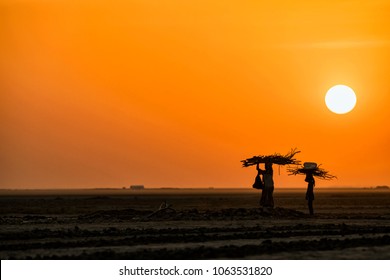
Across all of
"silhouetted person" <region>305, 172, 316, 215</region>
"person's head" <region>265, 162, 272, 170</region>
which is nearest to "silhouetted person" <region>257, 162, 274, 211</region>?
"person's head" <region>265, 162, 272, 170</region>

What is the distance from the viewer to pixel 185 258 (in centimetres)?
2138

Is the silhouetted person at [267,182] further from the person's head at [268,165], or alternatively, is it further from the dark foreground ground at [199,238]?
the dark foreground ground at [199,238]

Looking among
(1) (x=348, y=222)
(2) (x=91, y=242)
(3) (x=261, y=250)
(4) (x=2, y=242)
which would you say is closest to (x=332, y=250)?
(3) (x=261, y=250)

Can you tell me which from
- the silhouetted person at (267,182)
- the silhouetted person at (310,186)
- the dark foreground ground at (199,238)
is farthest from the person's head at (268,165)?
the dark foreground ground at (199,238)

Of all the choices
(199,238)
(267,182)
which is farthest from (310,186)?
(199,238)

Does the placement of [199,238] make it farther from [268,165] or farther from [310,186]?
[268,165]

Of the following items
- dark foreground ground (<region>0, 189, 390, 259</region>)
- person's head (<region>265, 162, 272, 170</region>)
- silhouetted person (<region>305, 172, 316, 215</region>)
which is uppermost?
person's head (<region>265, 162, 272, 170</region>)

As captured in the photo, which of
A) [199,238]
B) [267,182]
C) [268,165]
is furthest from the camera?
[268,165]

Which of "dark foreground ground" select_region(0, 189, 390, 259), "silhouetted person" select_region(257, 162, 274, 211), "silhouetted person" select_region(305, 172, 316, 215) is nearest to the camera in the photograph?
"dark foreground ground" select_region(0, 189, 390, 259)

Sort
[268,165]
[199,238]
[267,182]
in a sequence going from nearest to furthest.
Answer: [199,238] → [267,182] → [268,165]

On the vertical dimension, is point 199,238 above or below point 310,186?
below

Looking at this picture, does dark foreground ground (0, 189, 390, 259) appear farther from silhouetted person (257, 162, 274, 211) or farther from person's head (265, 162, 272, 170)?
person's head (265, 162, 272, 170)

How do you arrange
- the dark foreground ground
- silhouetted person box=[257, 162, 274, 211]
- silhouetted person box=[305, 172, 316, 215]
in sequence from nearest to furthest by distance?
the dark foreground ground, silhouetted person box=[305, 172, 316, 215], silhouetted person box=[257, 162, 274, 211]
